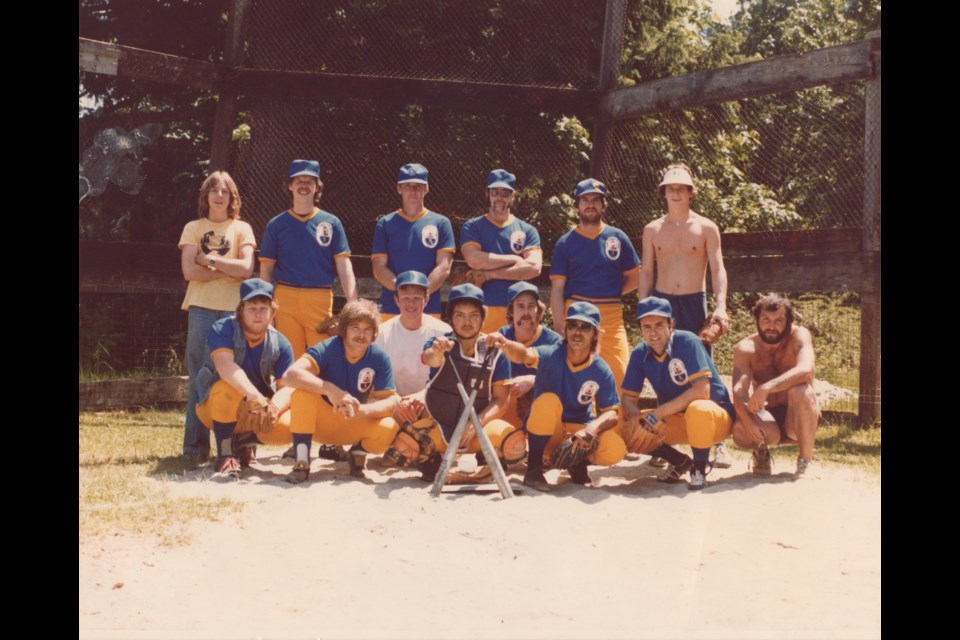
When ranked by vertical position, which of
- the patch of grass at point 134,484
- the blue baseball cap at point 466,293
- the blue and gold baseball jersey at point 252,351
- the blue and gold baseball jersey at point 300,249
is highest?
the blue and gold baseball jersey at point 300,249

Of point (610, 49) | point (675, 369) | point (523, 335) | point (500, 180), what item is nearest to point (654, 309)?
point (675, 369)

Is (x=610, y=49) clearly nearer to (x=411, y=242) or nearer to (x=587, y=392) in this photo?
(x=411, y=242)

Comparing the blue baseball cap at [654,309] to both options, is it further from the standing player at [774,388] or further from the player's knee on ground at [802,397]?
the player's knee on ground at [802,397]

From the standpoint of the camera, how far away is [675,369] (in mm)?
5414

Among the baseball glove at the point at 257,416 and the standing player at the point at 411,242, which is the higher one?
the standing player at the point at 411,242

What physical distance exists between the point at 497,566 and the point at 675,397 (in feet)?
5.89

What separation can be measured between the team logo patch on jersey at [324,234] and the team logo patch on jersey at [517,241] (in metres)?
1.11

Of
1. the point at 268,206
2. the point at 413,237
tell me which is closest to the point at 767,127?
the point at 413,237

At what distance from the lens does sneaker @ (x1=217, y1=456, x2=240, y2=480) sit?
520 cm

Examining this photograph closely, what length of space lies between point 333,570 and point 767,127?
5.64m

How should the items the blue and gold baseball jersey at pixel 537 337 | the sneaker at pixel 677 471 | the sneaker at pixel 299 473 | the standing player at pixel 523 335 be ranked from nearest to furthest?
the sneaker at pixel 299 473, the sneaker at pixel 677 471, the standing player at pixel 523 335, the blue and gold baseball jersey at pixel 537 337

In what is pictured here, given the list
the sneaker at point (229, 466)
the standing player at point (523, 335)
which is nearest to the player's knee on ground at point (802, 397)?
the standing player at point (523, 335)

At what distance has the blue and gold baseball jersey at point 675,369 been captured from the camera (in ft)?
17.6
